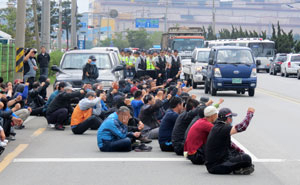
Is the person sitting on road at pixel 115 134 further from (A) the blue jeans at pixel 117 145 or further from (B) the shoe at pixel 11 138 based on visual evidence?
(B) the shoe at pixel 11 138

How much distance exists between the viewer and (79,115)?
49.1 ft

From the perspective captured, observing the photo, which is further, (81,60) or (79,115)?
(81,60)

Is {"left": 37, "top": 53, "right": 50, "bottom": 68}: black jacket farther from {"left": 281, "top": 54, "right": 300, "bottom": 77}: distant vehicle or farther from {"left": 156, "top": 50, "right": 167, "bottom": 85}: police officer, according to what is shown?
{"left": 281, "top": 54, "right": 300, "bottom": 77}: distant vehicle

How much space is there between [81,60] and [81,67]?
39 centimetres

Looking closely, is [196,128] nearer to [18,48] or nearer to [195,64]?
[18,48]

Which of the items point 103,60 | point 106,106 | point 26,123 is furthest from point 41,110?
point 103,60

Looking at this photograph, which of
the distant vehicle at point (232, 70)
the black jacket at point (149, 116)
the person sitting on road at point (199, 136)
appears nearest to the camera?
the person sitting on road at point (199, 136)

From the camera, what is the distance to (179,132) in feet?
38.4

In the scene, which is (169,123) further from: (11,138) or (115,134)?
(11,138)

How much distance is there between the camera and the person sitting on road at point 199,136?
10258mm

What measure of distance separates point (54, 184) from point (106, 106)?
7.71 meters

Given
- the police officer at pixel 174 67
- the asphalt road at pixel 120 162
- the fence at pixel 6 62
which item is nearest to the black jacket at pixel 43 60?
the fence at pixel 6 62

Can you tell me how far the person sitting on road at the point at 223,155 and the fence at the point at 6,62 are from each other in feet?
60.3

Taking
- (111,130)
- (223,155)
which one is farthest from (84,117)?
(223,155)
